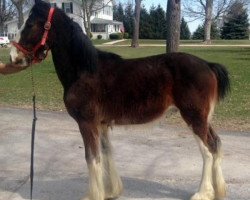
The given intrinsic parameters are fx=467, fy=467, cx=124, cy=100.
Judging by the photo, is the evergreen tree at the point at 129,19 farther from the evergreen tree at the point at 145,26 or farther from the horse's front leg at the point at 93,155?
the horse's front leg at the point at 93,155

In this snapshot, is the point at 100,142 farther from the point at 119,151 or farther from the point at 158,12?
the point at 158,12

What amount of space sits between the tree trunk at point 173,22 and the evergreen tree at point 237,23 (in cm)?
6423

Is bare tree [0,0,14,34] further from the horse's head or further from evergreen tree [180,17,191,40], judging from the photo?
the horse's head

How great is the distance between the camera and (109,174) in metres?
5.10

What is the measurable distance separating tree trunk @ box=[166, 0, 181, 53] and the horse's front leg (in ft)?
26.3

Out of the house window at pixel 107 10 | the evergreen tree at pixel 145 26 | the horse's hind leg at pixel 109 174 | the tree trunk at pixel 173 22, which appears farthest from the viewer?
the house window at pixel 107 10

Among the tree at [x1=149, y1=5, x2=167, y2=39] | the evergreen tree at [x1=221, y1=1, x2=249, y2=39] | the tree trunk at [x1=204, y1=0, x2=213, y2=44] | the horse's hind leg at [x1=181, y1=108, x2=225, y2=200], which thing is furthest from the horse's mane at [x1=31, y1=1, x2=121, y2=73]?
the tree at [x1=149, y1=5, x2=167, y2=39]

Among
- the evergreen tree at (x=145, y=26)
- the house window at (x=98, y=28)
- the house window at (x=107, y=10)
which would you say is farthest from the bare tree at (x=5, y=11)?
the house window at (x=107, y=10)

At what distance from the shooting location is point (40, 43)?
4.58 m

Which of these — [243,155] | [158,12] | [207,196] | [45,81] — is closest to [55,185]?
[207,196]

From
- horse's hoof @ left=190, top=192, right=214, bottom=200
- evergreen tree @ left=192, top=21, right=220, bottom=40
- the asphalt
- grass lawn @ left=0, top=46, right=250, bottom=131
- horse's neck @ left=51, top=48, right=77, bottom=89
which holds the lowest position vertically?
evergreen tree @ left=192, top=21, right=220, bottom=40

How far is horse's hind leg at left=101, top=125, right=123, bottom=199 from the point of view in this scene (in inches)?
199

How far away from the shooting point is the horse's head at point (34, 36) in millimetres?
4520

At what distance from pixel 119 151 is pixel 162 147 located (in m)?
0.68
